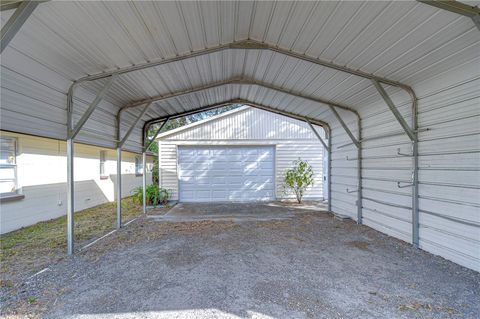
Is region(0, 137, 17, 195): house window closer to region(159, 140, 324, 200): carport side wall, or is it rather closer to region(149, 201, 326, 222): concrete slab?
region(149, 201, 326, 222): concrete slab

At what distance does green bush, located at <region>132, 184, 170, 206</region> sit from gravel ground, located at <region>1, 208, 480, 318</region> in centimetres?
380

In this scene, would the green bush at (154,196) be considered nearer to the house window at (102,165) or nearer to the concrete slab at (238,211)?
the concrete slab at (238,211)

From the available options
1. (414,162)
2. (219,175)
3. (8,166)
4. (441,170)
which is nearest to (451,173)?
(441,170)

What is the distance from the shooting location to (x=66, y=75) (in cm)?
382

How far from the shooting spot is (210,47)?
407 centimetres

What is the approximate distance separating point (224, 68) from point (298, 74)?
1662 millimetres

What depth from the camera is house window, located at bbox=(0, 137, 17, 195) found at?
4.93 meters

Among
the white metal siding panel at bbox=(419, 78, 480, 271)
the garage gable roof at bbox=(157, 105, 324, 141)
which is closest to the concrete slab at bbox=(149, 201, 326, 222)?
the garage gable roof at bbox=(157, 105, 324, 141)

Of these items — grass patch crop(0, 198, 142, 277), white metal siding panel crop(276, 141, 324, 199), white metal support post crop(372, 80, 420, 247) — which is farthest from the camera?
white metal siding panel crop(276, 141, 324, 199)

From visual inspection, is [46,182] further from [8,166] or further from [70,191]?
[70,191]

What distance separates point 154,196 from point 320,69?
6.72 metres

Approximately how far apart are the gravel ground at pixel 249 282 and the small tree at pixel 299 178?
165 inches

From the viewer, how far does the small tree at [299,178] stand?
8.62 m

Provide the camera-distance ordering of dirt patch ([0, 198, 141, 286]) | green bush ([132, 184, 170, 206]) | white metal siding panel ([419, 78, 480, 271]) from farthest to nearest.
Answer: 1. green bush ([132, 184, 170, 206])
2. dirt patch ([0, 198, 141, 286])
3. white metal siding panel ([419, 78, 480, 271])
